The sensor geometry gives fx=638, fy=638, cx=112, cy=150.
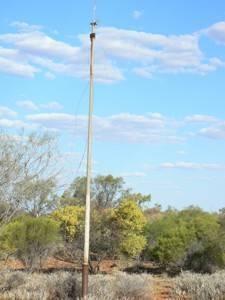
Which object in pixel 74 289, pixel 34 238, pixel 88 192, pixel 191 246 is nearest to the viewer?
pixel 88 192

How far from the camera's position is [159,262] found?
4128 cm

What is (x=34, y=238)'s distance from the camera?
132 feet

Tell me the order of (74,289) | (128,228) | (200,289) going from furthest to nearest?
(128,228) → (200,289) → (74,289)

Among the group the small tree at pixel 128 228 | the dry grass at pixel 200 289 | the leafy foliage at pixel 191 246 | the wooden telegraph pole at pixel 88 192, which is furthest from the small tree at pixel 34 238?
the wooden telegraph pole at pixel 88 192

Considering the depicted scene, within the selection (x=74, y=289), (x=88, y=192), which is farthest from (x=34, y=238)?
(x=88, y=192)

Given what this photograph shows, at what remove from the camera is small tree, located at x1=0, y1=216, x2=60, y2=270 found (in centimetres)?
3891

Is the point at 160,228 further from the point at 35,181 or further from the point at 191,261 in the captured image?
the point at 35,181

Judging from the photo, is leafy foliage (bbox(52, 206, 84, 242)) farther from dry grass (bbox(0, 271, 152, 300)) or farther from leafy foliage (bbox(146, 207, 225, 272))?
dry grass (bbox(0, 271, 152, 300))

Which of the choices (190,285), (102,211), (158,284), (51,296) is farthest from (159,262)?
(51,296)

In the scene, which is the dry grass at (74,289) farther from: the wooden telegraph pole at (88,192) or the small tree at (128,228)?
the small tree at (128,228)

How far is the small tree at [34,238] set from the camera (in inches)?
1532

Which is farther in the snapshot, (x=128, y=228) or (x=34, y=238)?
(x=128, y=228)

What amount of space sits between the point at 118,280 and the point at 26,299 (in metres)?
3.92

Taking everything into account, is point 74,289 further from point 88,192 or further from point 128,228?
point 128,228
